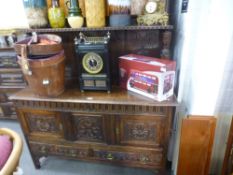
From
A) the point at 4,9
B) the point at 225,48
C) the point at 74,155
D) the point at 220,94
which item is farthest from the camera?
the point at 4,9

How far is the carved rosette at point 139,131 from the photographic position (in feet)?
4.25

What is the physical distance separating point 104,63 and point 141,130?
1.88 ft

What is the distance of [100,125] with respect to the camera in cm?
137

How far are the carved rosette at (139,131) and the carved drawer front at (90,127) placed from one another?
0.53 ft

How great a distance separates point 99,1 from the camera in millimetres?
1278

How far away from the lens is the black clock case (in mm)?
1280

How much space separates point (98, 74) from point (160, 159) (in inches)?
32.4

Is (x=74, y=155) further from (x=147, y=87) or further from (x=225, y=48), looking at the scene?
(x=225, y=48)

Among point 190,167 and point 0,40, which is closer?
point 190,167

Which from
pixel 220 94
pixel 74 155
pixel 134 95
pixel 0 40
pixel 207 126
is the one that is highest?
pixel 0 40

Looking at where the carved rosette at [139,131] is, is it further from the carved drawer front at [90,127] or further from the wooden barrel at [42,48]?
the wooden barrel at [42,48]

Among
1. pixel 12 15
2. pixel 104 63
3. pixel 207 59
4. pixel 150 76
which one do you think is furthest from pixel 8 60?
pixel 207 59

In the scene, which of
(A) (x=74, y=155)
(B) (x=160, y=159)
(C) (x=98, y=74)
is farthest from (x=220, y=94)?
(A) (x=74, y=155)

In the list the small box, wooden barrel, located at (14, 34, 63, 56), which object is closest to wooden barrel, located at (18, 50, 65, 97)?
wooden barrel, located at (14, 34, 63, 56)
